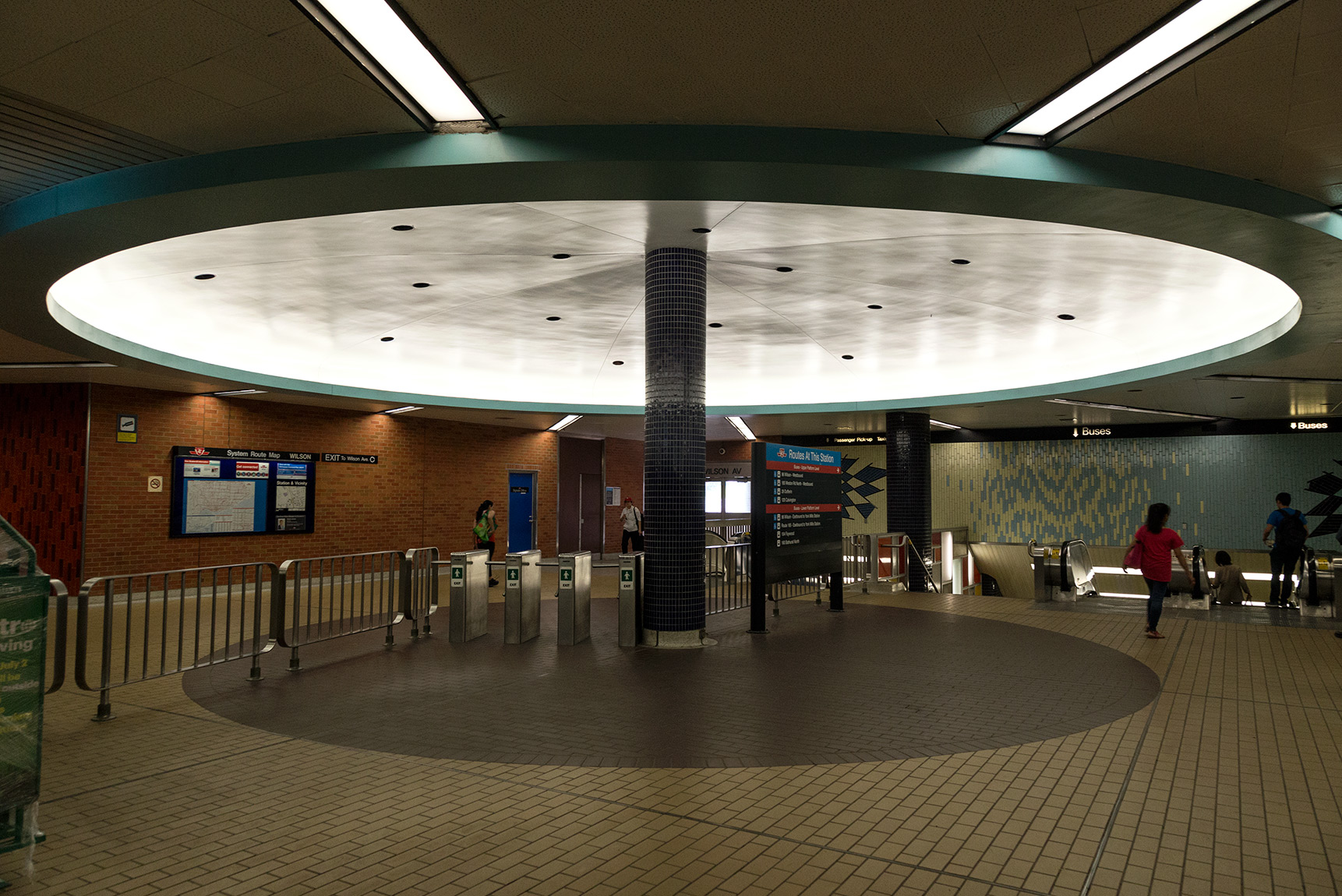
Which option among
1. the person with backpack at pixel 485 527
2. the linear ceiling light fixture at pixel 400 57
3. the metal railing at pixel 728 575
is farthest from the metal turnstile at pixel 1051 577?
the linear ceiling light fixture at pixel 400 57

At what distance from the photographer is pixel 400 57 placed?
4781 millimetres

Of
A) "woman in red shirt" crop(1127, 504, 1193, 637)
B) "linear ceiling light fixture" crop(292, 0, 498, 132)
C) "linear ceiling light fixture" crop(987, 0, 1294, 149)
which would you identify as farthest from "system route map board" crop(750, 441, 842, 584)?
"linear ceiling light fixture" crop(292, 0, 498, 132)

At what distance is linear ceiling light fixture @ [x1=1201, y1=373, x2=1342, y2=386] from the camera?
1273cm

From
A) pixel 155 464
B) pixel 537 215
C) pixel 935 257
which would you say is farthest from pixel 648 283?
pixel 155 464

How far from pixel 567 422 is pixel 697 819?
53.5 ft

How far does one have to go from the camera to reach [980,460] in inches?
971

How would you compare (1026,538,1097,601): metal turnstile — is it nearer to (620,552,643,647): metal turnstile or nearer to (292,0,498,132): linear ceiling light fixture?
(620,552,643,647): metal turnstile

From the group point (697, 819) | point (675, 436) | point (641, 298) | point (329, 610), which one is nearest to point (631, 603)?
point (675, 436)

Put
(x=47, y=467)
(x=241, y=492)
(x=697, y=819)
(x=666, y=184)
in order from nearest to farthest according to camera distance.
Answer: (x=697, y=819), (x=666, y=184), (x=47, y=467), (x=241, y=492)

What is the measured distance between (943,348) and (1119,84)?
9646 mm

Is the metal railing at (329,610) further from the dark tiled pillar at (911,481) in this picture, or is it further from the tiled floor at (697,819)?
the dark tiled pillar at (911,481)

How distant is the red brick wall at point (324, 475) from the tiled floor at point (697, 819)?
883 cm

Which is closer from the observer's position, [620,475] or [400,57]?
[400,57]

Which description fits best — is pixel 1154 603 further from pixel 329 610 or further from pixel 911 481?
pixel 329 610
